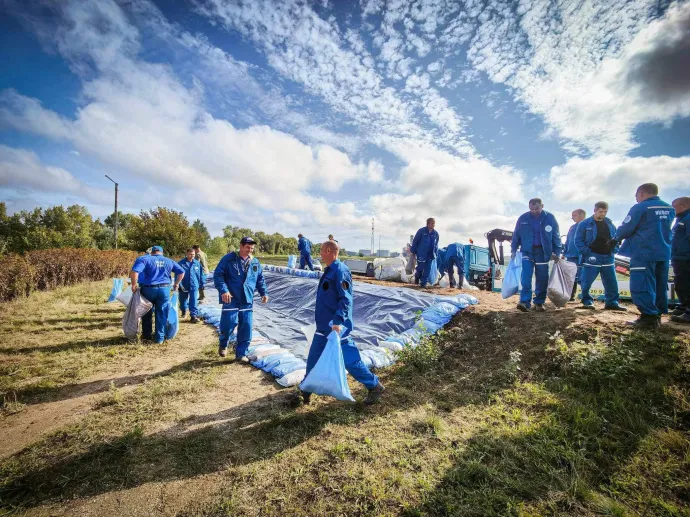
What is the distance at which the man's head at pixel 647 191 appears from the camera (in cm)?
378

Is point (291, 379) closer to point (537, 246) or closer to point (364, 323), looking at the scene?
point (364, 323)

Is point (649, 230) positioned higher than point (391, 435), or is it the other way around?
point (649, 230)

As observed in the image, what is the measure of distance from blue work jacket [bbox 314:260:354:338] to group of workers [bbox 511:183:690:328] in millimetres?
3595

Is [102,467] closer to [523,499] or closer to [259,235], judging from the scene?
[523,499]

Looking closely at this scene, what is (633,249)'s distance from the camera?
3705mm

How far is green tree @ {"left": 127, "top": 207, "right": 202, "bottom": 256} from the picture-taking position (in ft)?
81.0

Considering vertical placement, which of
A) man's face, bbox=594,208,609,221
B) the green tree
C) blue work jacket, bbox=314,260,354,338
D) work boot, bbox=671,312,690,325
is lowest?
work boot, bbox=671,312,690,325

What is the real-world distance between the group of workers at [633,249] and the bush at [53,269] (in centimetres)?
1431

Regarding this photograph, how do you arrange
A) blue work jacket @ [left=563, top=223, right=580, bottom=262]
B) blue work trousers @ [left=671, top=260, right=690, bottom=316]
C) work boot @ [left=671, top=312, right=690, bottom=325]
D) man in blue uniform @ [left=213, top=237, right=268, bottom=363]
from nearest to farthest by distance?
work boot @ [left=671, top=312, right=690, bottom=325] → blue work trousers @ [left=671, top=260, right=690, bottom=316] → man in blue uniform @ [left=213, top=237, right=268, bottom=363] → blue work jacket @ [left=563, top=223, right=580, bottom=262]

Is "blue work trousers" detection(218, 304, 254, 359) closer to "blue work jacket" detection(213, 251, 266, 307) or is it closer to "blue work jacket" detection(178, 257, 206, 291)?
"blue work jacket" detection(213, 251, 266, 307)

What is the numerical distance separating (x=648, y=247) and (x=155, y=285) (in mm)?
7422

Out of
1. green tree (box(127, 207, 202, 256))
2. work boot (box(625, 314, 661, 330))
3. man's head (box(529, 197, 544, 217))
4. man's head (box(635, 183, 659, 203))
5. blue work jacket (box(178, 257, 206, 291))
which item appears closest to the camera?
work boot (box(625, 314, 661, 330))

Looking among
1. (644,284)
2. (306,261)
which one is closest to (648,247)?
(644,284)

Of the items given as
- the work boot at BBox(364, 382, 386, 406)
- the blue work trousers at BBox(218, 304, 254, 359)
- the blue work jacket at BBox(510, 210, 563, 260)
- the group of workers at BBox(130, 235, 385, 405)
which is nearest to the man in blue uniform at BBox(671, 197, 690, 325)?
the blue work jacket at BBox(510, 210, 563, 260)
